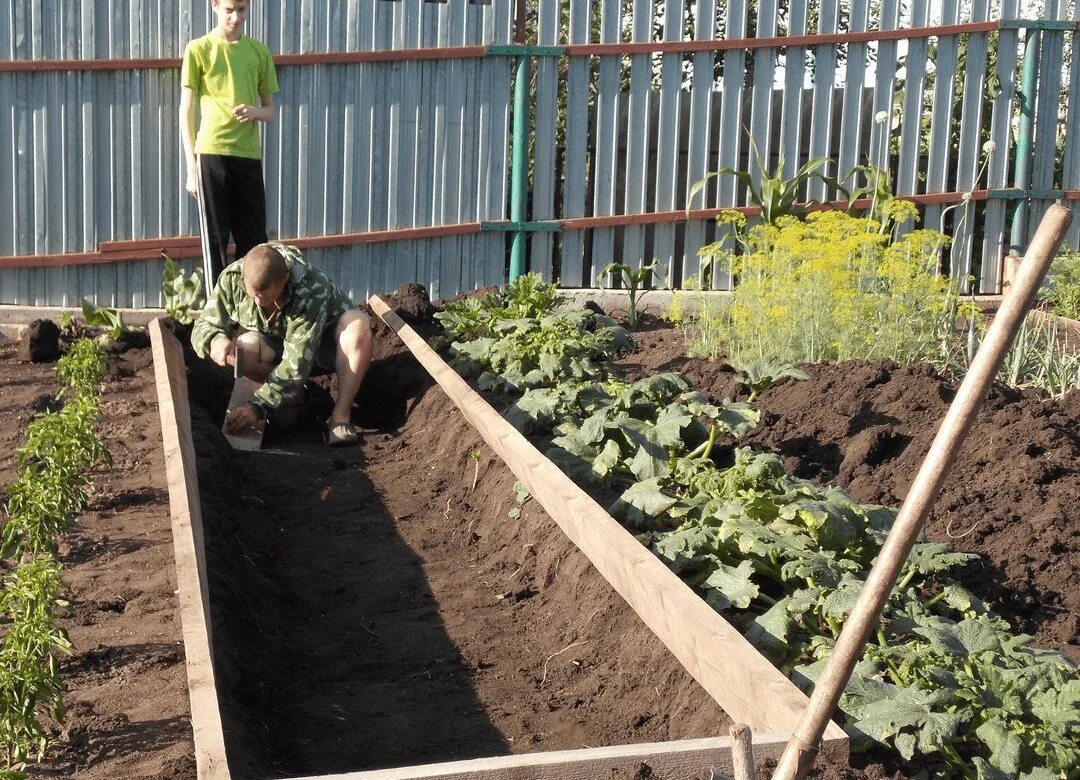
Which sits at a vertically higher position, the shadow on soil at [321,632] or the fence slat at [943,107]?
the fence slat at [943,107]

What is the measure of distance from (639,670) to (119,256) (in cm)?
624

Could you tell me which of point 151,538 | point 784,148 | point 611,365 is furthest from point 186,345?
point 784,148

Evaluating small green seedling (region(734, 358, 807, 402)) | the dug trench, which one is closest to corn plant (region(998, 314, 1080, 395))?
small green seedling (region(734, 358, 807, 402))

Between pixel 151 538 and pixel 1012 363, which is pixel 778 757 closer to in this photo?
pixel 151 538

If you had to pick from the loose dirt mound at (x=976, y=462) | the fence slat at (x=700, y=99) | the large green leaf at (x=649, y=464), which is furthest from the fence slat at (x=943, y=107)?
the large green leaf at (x=649, y=464)

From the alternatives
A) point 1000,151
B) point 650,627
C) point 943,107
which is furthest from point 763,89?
point 650,627

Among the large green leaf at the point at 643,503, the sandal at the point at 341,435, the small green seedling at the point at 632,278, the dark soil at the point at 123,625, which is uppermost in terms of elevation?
the small green seedling at the point at 632,278

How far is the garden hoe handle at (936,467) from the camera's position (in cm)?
193

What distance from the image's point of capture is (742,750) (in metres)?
1.96

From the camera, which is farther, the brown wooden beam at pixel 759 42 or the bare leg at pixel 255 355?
the brown wooden beam at pixel 759 42

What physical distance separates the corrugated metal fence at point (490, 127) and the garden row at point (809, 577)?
348 cm

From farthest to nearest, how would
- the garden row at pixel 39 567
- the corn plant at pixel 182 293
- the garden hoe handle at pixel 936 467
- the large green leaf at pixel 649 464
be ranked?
the corn plant at pixel 182 293, the large green leaf at pixel 649 464, the garden row at pixel 39 567, the garden hoe handle at pixel 936 467

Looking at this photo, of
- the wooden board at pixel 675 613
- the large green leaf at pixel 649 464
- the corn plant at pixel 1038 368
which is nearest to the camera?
the wooden board at pixel 675 613

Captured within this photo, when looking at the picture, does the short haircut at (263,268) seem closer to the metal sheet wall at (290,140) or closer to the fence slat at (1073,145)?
the metal sheet wall at (290,140)
